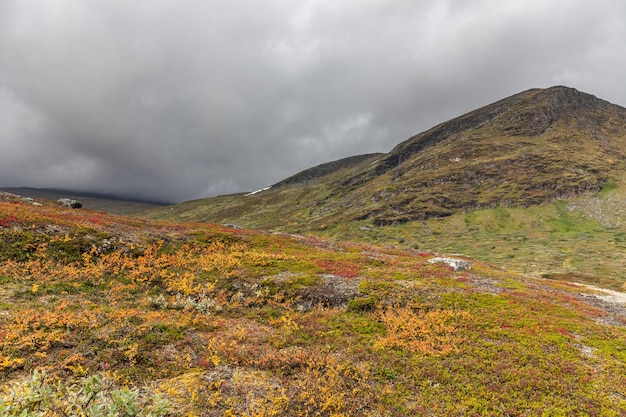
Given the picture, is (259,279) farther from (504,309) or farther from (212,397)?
(504,309)

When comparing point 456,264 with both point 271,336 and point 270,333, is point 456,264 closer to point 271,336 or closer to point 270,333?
point 270,333

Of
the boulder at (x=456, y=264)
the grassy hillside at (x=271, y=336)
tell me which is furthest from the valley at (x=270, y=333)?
the boulder at (x=456, y=264)

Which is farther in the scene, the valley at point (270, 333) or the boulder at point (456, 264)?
the boulder at point (456, 264)

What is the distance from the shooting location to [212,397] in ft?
47.9

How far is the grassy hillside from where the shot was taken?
15102mm

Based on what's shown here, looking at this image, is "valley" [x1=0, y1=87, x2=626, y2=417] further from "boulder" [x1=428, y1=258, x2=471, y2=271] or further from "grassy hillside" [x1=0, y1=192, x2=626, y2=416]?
"boulder" [x1=428, y1=258, x2=471, y2=271]

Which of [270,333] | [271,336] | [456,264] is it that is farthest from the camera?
[456,264]

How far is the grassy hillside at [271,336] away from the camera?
15102mm

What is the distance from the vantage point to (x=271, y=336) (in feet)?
73.2

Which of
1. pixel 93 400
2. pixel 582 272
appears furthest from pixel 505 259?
pixel 93 400

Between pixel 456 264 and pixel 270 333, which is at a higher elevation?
pixel 456 264

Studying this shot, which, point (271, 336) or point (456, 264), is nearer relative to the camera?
point (271, 336)

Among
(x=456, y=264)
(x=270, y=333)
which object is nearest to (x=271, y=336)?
(x=270, y=333)

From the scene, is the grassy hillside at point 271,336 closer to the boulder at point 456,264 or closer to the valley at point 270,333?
the valley at point 270,333
